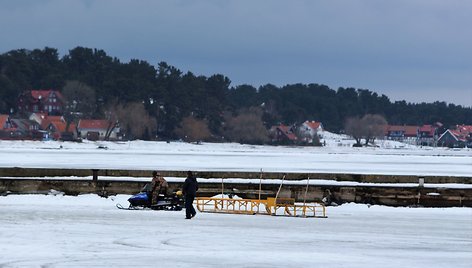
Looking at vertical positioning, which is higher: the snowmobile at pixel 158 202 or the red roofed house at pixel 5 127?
the red roofed house at pixel 5 127

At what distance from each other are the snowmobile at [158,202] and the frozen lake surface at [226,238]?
55 centimetres

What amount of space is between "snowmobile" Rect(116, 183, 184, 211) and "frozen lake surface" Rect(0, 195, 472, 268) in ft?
1.81

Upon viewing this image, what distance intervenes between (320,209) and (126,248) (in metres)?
14.3

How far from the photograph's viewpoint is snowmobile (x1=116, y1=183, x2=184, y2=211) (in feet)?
116

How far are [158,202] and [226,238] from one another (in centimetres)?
869

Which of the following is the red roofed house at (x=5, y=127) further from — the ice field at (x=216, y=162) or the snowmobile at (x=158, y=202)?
the snowmobile at (x=158, y=202)

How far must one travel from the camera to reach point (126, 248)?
24.1m


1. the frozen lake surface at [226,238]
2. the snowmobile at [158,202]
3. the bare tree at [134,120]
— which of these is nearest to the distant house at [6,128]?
the bare tree at [134,120]

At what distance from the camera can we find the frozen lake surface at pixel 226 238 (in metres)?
22.4

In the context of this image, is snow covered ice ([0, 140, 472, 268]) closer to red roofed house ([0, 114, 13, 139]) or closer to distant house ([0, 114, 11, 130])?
red roofed house ([0, 114, 13, 139])

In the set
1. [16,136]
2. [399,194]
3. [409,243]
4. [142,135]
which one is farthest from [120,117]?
[409,243]

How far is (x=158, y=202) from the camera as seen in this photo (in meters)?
35.2

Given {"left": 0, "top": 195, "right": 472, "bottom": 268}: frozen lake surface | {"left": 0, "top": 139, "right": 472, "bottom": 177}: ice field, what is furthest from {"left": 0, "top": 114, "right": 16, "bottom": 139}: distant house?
{"left": 0, "top": 195, "right": 472, "bottom": 268}: frozen lake surface

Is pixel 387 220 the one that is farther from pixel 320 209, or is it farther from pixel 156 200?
pixel 156 200
